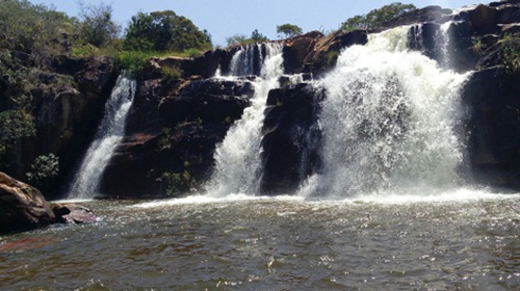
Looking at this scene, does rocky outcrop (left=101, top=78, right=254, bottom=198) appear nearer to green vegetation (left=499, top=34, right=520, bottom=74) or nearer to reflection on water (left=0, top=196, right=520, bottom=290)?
reflection on water (left=0, top=196, right=520, bottom=290)

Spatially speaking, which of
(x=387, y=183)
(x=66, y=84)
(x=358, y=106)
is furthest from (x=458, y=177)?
(x=66, y=84)

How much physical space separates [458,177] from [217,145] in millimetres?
12109

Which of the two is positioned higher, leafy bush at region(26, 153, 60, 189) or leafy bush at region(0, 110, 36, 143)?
leafy bush at region(0, 110, 36, 143)

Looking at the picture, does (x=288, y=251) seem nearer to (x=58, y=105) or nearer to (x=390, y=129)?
(x=390, y=129)

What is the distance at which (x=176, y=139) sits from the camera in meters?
26.3

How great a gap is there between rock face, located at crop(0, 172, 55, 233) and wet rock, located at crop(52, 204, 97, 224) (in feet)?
1.33

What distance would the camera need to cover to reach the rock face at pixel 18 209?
13.7m

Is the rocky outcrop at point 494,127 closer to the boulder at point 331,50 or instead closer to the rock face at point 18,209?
the boulder at point 331,50

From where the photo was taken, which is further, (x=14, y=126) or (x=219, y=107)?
(x=219, y=107)

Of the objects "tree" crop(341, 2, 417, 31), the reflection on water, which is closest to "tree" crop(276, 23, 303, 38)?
"tree" crop(341, 2, 417, 31)

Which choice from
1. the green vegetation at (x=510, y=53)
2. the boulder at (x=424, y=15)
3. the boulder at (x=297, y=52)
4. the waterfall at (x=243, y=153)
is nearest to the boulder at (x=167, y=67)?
the waterfall at (x=243, y=153)

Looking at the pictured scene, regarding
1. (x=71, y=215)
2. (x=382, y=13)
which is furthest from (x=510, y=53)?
(x=382, y=13)

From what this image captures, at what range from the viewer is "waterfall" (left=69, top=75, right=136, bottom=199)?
2638 cm

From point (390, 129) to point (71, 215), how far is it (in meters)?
12.7
